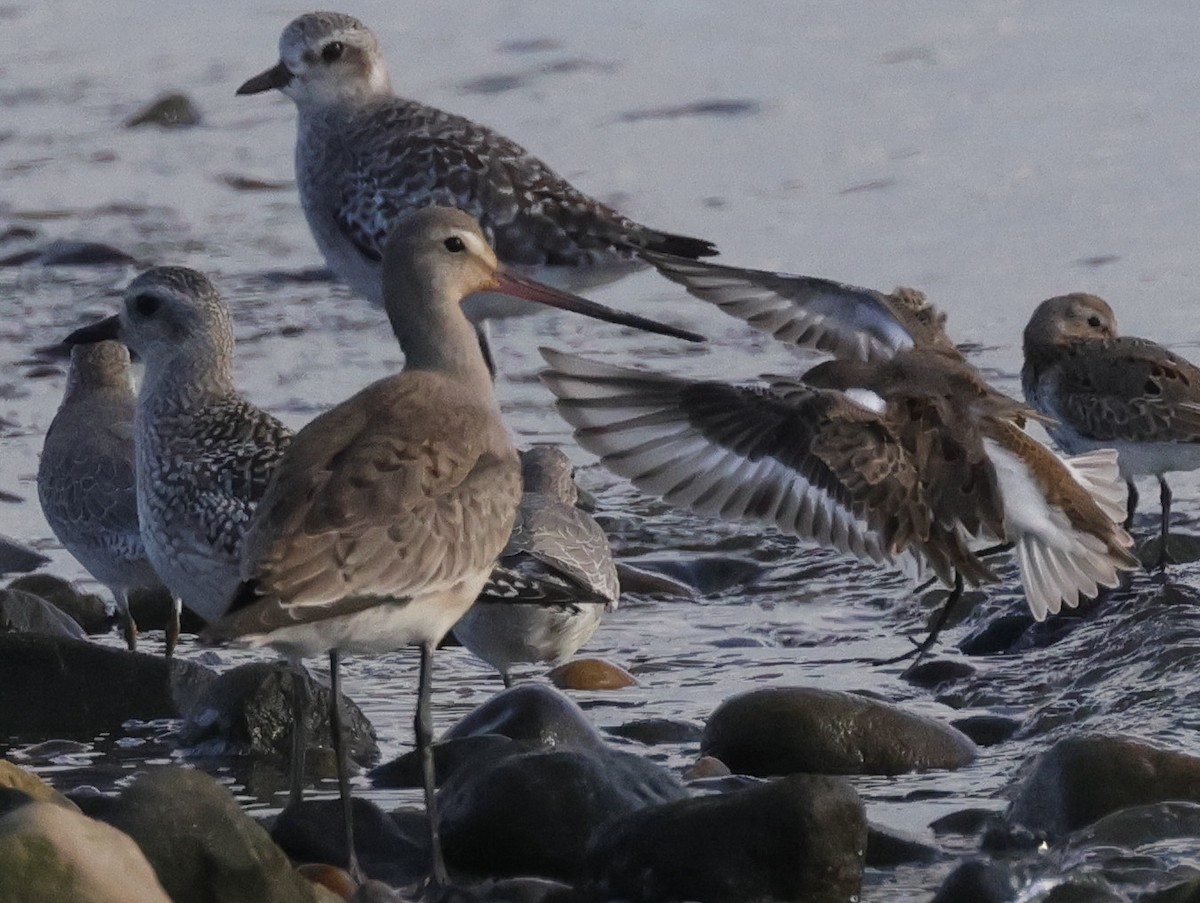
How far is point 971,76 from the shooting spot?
12.6 metres

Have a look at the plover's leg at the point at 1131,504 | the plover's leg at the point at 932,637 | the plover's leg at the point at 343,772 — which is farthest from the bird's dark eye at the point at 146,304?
the plover's leg at the point at 1131,504

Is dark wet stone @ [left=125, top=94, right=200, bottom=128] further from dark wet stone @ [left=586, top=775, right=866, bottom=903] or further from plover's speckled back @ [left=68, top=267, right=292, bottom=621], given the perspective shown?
dark wet stone @ [left=586, top=775, right=866, bottom=903]

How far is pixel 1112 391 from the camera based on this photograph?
8406 mm

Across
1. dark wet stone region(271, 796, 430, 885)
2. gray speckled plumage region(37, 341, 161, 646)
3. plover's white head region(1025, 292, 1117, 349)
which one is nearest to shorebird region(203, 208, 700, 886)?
dark wet stone region(271, 796, 430, 885)

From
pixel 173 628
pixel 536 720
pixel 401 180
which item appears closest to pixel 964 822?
pixel 536 720

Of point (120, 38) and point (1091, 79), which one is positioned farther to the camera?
point (120, 38)

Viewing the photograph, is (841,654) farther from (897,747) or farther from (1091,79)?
(1091,79)

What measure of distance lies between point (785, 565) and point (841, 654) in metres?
0.90

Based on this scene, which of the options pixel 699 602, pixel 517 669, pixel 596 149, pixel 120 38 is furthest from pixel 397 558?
pixel 120 38

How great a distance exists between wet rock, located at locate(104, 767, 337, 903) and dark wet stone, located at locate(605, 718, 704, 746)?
5.49 ft

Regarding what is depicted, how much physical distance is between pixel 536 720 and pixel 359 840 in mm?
661

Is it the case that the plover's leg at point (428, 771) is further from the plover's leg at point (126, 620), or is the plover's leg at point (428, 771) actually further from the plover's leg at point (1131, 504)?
the plover's leg at point (1131, 504)

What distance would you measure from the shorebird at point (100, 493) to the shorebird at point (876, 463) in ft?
5.28

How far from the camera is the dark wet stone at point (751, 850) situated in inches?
210
